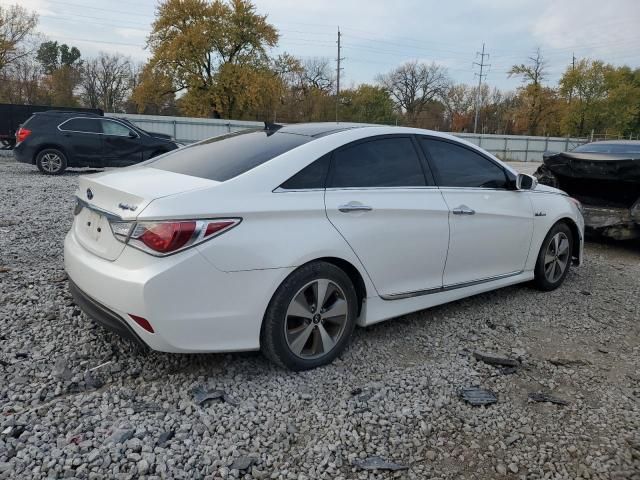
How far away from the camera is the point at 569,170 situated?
697 cm

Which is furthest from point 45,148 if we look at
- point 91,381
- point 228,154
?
point 91,381

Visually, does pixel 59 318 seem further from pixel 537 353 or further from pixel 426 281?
pixel 537 353

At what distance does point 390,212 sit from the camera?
3414 mm

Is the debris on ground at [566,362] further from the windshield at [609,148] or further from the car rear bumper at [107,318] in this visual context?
the windshield at [609,148]

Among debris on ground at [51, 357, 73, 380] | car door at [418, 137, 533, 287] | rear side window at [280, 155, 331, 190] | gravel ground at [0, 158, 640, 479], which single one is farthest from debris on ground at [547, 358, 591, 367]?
debris on ground at [51, 357, 73, 380]

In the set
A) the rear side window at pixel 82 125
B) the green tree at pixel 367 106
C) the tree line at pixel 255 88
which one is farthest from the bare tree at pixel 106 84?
the rear side window at pixel 82 125

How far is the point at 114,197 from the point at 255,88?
41.3 metres

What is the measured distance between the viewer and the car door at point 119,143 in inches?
538

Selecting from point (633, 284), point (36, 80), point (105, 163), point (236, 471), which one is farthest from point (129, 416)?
point (36, 80)

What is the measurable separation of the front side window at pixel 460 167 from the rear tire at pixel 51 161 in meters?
12.1

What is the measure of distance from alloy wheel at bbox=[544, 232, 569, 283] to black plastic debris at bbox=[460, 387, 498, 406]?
2280 millimetres

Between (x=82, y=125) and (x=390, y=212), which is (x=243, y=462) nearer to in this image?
(x=390, y=212)

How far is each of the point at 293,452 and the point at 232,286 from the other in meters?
0.89

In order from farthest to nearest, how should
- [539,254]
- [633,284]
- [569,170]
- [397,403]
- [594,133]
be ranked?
[594,133] < [569,170] < [633,284] < [539,254] < [397,403]
